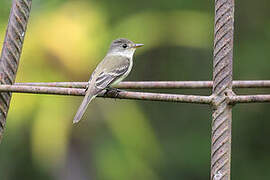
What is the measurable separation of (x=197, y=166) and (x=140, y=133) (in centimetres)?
103

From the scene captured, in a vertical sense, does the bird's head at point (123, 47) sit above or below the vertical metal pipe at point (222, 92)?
above

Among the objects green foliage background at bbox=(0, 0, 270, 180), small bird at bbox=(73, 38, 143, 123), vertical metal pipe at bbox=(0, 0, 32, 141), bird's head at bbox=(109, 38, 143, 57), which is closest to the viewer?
vertical metal pipe at bbox=(0, 0, 32, 141)

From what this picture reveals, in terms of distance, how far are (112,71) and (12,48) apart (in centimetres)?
192

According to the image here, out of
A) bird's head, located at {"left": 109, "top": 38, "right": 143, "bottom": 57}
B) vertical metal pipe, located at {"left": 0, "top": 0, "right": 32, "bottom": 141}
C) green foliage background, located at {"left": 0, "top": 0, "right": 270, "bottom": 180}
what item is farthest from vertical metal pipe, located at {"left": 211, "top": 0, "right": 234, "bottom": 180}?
green foliage background, located at {"left": 0, "top": 0, "right": 270, "bottom": 180}

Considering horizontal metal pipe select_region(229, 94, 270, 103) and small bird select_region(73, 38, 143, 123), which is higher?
small bird select_region(73, 38, 143, 123)

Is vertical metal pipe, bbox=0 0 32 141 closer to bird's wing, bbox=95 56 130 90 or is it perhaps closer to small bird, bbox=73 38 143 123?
small bird, bbox=73 38 143 123

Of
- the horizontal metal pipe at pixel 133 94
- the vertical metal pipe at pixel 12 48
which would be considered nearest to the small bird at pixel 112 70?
the vertical metal pipe at pixel 12 48

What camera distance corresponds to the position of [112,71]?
3.77 metres

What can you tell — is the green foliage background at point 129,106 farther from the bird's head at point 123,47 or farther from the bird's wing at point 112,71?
the bird's wing at point 112,71

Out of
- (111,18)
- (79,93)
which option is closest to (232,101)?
(79,93)

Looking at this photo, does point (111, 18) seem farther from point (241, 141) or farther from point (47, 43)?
point (241, 141)

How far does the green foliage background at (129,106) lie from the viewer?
16.9ft

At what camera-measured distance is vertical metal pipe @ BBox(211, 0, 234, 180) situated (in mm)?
1604

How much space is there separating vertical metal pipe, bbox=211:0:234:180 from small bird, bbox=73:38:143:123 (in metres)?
1.18
